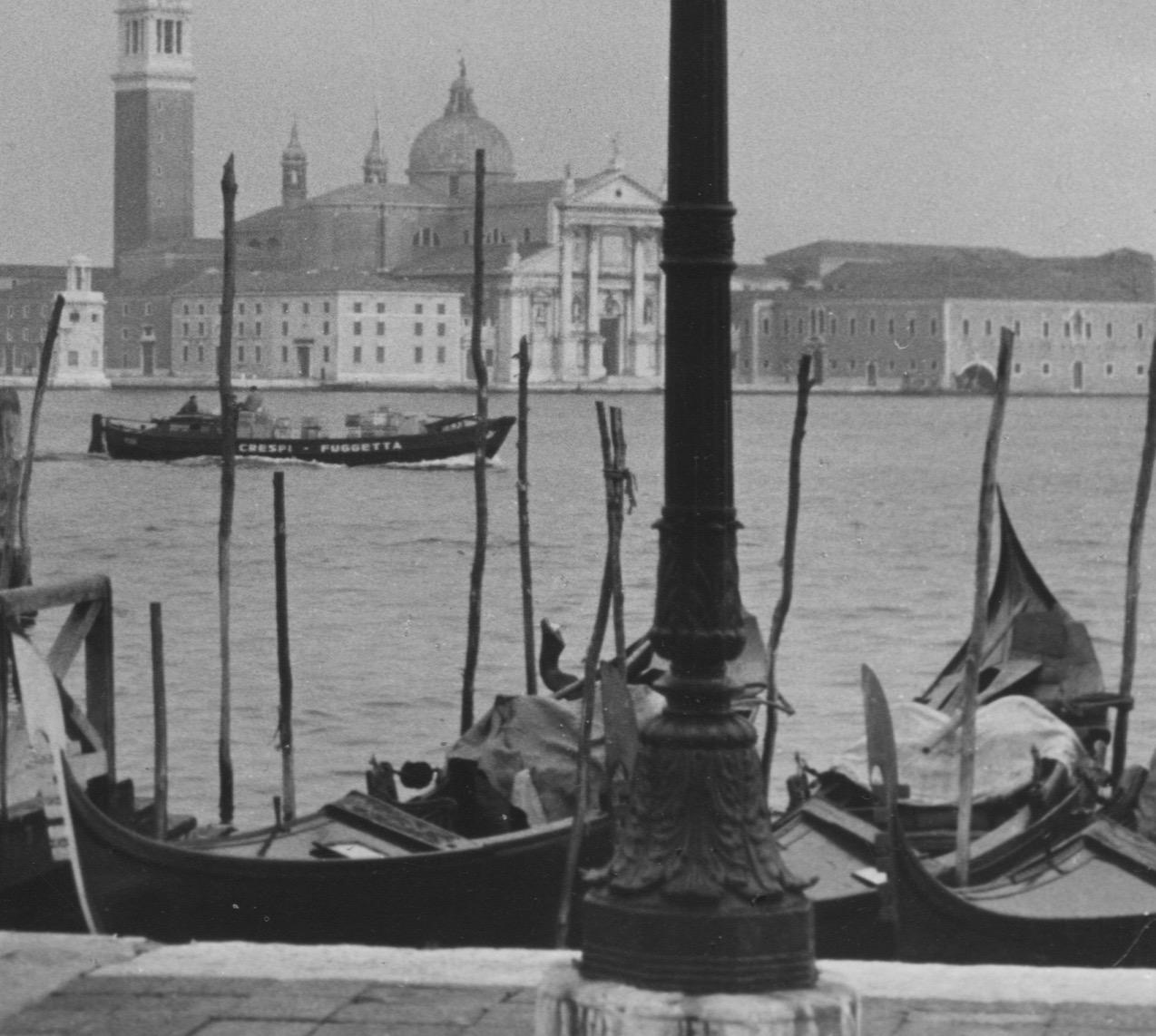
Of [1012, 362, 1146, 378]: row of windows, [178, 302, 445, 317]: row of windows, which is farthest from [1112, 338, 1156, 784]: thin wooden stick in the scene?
[1012, 362, 1146, 378]: row of windows

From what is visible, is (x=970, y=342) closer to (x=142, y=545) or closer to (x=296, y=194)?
(x=296, y=194)

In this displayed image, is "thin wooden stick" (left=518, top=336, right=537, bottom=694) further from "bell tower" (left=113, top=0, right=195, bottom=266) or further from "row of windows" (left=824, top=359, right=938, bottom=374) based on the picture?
"bell tower" (left=113, top=0, right=195, bottom=266)

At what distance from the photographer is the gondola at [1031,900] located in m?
4.01

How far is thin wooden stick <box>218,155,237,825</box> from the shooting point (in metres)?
6.14

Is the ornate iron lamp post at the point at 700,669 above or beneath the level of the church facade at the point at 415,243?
beneath

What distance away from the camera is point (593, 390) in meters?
60.4

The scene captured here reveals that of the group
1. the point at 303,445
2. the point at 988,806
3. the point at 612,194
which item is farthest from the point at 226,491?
the point at 612,194

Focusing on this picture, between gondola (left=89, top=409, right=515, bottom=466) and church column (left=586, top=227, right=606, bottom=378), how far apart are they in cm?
3210

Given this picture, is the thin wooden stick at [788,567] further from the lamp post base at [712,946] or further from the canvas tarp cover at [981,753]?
the lamp post base at [712,946]

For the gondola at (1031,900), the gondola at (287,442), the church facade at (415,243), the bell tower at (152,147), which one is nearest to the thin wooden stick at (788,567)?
the gondola at (1031,900)

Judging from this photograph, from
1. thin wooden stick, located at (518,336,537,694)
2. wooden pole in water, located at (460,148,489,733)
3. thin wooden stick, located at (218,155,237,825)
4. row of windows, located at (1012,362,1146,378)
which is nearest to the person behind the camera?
thin wooden stick, located at (218,155,237,825)

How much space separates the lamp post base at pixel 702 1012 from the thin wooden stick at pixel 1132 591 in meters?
3.60

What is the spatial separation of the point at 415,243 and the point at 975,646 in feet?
201

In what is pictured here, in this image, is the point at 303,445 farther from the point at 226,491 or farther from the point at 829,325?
the point at 829,325
